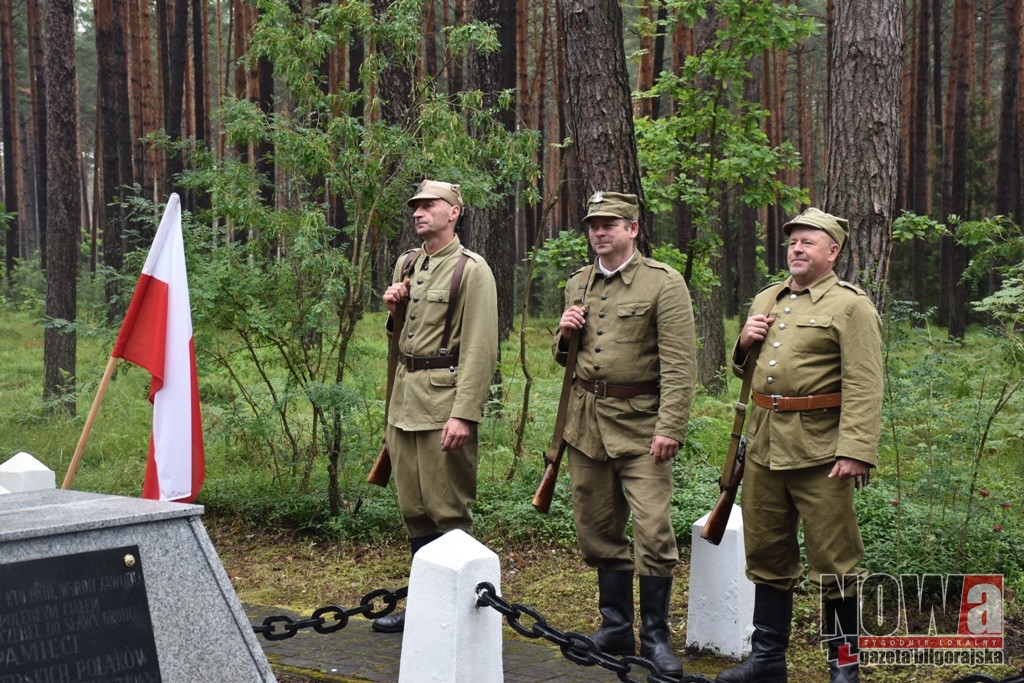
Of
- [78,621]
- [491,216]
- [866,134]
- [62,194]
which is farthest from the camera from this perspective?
[62,194]

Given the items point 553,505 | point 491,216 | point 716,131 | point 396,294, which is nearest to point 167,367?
point 396,294

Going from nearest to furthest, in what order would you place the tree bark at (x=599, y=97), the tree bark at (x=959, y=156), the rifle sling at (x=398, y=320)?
the rifle sling at (x=398, y=320)
the tree bark at (x=599, y=97)
the tree bark at (x=959, y=156)

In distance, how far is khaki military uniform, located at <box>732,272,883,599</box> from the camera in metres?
4.71

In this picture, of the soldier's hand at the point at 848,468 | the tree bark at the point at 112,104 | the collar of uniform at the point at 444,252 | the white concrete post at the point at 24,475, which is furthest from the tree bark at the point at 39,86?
the soldier's hand at the point at 848,468

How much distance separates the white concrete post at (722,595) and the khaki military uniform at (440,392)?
4.24ft

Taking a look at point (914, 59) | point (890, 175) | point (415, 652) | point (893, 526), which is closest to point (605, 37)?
point (890, 175)

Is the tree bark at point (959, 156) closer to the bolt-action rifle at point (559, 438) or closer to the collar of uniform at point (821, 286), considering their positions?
A: the bolt-action rifle at point (559, 438)

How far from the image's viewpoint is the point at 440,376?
5.89 metres

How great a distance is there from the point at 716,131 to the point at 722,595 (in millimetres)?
6823

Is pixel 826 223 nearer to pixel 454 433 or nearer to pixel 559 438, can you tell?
pixel 559 438

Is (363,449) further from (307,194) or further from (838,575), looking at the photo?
(838,575)

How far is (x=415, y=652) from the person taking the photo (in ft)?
14.1

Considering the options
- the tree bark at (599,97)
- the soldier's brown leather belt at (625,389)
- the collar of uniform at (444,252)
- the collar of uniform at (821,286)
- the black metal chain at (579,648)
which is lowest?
the black metal chain at (579,648)

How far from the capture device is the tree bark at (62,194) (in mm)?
13164
